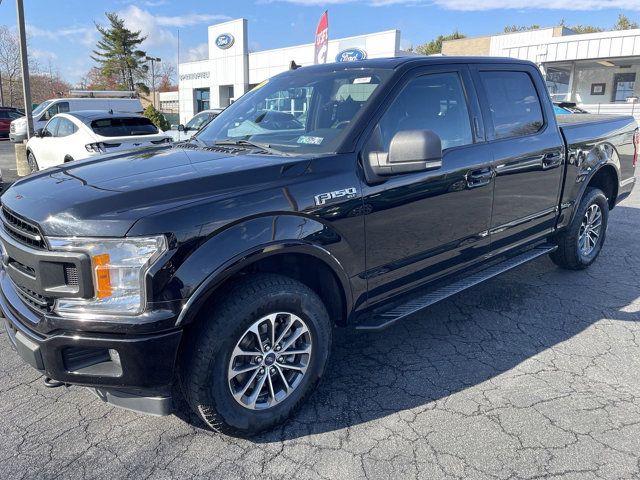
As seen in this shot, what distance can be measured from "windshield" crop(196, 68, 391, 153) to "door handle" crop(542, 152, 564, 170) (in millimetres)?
1791

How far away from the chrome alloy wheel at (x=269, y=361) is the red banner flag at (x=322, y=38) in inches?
602

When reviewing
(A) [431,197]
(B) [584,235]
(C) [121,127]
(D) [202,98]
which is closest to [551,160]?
(B) [584,235]

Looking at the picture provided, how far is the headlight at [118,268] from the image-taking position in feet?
7.17

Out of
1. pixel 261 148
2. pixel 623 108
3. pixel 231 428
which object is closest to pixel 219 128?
pixel 261 148

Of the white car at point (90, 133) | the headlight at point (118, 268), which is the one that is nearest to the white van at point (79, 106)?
the white car at point (90, 133)

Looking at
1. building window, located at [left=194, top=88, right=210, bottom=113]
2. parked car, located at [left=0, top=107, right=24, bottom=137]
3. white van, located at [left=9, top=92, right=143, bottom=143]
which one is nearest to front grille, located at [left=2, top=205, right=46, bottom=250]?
white van, located at [left=9, top=92, right=143, bottom=143]

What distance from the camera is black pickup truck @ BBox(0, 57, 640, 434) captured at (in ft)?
7.32

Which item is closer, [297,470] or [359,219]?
[297,470]

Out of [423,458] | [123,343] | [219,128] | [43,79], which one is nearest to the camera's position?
[123,343]

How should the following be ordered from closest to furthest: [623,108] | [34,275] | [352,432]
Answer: [34,275]
[352,432]
[623,108]

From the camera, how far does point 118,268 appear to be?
2199mm

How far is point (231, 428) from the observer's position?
8.45 feet

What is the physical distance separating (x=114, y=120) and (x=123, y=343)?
8.47 meters

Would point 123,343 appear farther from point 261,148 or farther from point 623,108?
point 623,108
